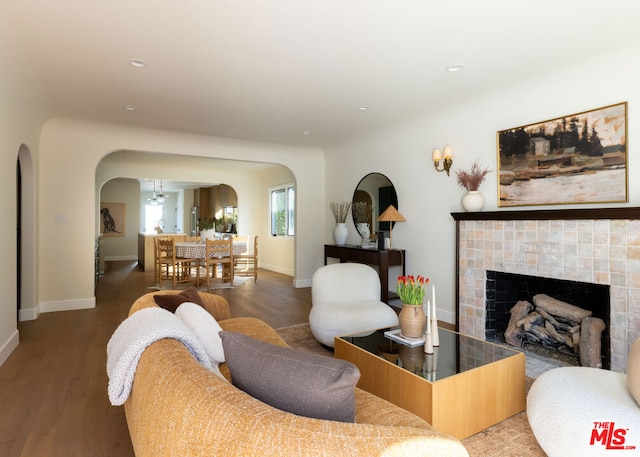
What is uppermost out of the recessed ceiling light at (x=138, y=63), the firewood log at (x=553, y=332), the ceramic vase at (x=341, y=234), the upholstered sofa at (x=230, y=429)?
the recessed ceiling light at (x=138, y=63)

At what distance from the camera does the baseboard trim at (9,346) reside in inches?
121

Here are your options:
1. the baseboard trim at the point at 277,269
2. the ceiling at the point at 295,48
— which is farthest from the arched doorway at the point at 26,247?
the baseboard trim at the point at 277,269

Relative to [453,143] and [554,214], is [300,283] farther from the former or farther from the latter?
[554,214]

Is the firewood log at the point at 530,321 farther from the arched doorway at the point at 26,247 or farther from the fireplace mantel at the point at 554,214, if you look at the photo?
the arched doorway at the point at 26,247

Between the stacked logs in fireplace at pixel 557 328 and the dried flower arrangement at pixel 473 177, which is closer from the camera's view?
the stacked logs in fireplace at pixel 557 328

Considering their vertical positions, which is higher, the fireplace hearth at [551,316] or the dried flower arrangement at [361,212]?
the dried flower arrangement at [361,212]

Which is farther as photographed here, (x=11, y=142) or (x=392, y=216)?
(x=392, y=216)

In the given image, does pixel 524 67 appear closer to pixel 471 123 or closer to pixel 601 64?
pixel 601 64

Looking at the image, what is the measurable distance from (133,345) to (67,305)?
4.48 metres

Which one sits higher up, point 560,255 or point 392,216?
point 392,216

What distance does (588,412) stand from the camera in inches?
64.0

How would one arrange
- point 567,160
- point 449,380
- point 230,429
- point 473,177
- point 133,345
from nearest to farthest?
point 230,429 < point 133,345 < point 449,380 < point 567,160 < point 473,177

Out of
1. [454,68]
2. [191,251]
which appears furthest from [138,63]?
[191,251]

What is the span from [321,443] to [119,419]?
6.38 feet
